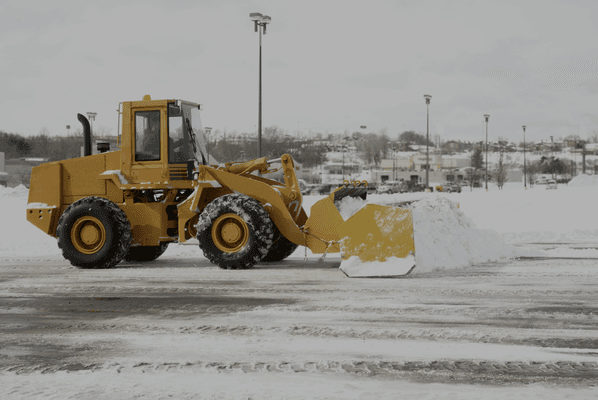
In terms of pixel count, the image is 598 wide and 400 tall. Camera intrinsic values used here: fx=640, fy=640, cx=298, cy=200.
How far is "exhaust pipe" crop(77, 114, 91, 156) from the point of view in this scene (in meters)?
11.1

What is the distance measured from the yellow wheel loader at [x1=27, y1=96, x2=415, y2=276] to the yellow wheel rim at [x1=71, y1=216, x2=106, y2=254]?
17mm

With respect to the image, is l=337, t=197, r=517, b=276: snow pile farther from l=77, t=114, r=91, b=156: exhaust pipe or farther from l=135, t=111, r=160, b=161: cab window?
l=77, t=114, r=91, b=156: exhaust pipe

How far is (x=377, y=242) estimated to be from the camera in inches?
369

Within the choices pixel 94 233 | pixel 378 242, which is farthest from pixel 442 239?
pixel 94 233

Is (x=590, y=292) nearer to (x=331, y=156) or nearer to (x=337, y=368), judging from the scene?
(x=337, y=368)

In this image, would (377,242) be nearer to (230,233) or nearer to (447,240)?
(447,240)

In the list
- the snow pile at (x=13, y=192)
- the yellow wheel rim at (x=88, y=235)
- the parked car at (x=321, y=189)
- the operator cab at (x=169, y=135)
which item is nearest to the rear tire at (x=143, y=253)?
the yellow wheel rim at (x=88, y=235)

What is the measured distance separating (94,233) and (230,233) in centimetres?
243

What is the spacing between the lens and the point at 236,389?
433 centimetres

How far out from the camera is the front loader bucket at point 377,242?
9242 mm

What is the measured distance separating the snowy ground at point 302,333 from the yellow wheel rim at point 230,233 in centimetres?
54

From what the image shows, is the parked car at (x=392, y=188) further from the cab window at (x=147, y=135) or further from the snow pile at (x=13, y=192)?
the cab window at (x=147, y=135)

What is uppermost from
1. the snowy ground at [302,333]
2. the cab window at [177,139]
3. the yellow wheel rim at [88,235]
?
the cab window at [177,139]

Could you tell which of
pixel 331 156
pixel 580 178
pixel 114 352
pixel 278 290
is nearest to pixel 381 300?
pixel 278 290
